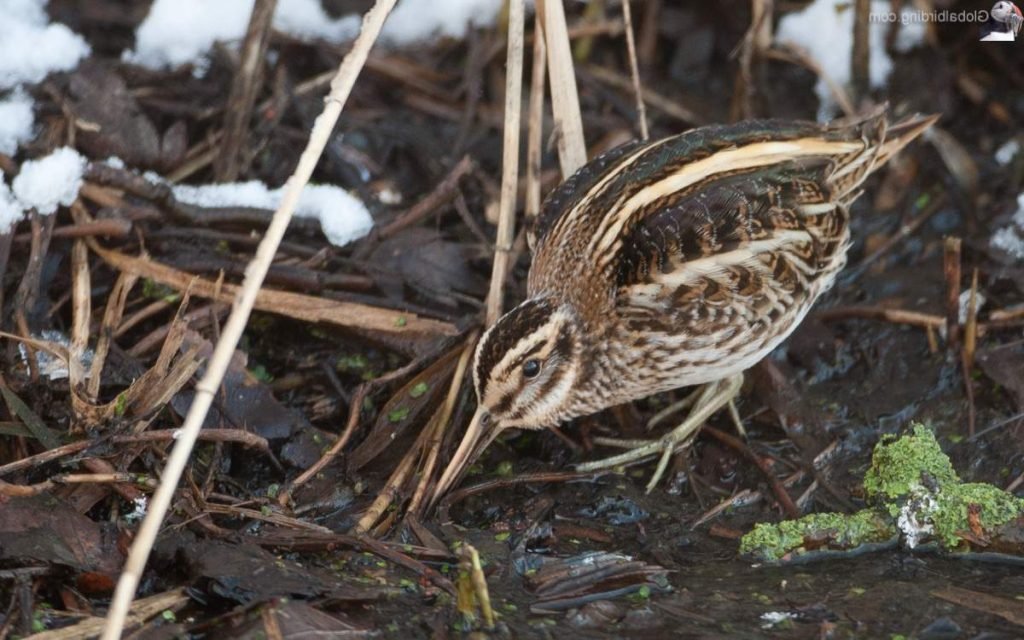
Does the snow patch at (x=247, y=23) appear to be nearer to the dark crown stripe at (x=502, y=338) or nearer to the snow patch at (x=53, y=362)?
the snow patch at (x=53, y=362)

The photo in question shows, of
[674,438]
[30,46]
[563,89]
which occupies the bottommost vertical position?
[674,438]

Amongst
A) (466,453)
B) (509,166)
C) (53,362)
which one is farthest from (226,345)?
(509,166)

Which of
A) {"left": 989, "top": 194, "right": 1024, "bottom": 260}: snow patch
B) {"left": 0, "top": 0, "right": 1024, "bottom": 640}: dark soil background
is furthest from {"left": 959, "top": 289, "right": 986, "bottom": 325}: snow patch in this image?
{"left": 989, "top": 194, "right": 1024, "bottom": 260}: snow patch

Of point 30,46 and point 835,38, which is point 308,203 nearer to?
point 30,46

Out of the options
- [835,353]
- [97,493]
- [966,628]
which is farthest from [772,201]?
[97,493]

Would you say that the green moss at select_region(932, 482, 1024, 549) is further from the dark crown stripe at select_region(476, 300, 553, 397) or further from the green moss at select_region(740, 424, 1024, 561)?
the dark crown stripe at select_region(476, 300, 553, 397)

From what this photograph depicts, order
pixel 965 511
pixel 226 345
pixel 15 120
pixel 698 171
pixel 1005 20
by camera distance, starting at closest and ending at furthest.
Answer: pixel 226 345, pixel 965 511, pixel 698 171, pixel 15 120, pixel 1005 20

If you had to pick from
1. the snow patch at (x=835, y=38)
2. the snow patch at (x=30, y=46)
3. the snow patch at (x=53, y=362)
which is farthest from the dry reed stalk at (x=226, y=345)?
the snow patch at (x=835, y=38)
